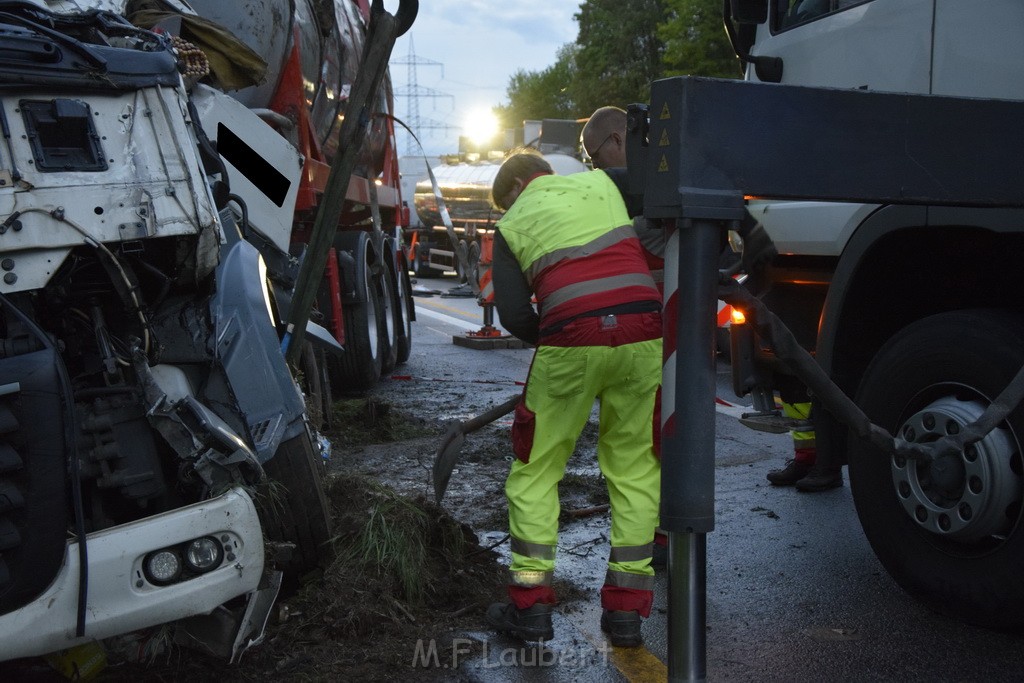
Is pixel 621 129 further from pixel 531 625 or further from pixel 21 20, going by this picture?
pixel 21 20

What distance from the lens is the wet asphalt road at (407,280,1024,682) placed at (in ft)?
11.0

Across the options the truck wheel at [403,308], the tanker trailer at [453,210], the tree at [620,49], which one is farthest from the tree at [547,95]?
the truck wheel at [403,308]

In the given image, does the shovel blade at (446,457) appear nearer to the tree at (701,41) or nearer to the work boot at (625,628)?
the work boot at (625,628)

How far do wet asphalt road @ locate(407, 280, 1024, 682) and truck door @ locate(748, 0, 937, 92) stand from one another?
1836 mm

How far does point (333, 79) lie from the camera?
7.53 m

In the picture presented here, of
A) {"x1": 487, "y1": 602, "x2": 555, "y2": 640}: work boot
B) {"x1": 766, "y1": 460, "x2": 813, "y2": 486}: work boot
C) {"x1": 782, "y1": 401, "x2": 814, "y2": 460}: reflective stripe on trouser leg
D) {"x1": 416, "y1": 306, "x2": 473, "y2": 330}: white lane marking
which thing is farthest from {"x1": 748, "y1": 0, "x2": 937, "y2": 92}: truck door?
{"x1": 416, "y1": 306, "x2": 473, "y2": 330}: white lane marking

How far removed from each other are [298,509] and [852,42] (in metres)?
2.79

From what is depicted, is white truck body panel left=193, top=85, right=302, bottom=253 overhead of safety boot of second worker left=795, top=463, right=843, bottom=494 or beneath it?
overhead

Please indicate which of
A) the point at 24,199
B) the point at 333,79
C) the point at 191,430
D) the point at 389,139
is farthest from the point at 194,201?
the point at 389,139

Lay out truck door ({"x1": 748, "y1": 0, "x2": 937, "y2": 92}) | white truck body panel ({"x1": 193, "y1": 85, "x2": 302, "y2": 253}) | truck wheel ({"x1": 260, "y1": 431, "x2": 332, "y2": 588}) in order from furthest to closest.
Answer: white truck body panel ({"x1": 193, "y1": 85, "x2": 302, "y2": 253}) → truck door ({"x1": 748, "y1": 0, "x2": 937, "y2": 92}) → truck wheel ({"x1": 260, "y1": 431, "x2": 332, "y2": 588})

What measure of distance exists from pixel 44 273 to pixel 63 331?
0.97 feet

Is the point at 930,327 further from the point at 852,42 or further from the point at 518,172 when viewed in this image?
the point at 518,172

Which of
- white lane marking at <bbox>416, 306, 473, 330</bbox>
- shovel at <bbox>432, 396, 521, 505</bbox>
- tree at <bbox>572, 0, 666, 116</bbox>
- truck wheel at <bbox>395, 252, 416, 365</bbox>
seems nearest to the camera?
shovel at <bbox>432, 396, 521, 505</bbox>

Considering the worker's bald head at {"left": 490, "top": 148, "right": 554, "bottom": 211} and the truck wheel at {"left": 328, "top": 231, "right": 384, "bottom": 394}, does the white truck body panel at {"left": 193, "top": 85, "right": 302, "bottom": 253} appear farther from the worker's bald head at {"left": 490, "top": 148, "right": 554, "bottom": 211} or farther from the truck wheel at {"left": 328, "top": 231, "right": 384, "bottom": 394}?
the truck wheel at {"left": 328, "top": 231, "right": 384, "bottom": 394}
